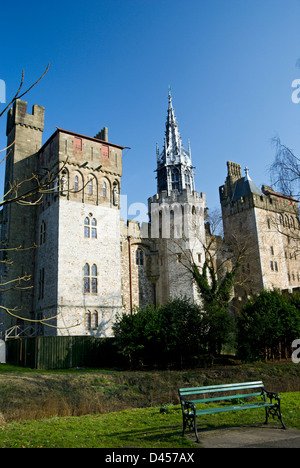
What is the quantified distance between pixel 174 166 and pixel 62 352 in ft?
119

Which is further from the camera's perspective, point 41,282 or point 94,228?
point 94,228

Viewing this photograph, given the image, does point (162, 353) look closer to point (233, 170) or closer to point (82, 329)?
point (82, 329)

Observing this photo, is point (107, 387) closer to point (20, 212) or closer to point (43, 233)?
point (43, 233)

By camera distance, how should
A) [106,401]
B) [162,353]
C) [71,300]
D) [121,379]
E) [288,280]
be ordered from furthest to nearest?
[288,280], [71,300], [162,353], [121,379], [106,401]

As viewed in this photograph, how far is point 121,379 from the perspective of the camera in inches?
686

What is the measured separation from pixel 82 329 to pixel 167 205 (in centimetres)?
1387

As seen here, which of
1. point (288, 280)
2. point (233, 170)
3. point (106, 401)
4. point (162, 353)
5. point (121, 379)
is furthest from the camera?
point (233, 170)

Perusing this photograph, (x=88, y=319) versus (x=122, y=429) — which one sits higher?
(x=88, y=319)

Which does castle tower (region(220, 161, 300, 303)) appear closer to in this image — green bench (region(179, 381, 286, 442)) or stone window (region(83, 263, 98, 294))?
stone window (region(83, 263, 98, 294))

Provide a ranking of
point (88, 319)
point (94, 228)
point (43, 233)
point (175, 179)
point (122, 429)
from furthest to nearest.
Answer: point (175, 179) → point (43, 233) → point (94, 228) → point (88, 319) → point (122, 429)

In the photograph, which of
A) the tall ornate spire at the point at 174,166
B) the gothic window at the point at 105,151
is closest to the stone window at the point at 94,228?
the gothic window at the point at 105,151

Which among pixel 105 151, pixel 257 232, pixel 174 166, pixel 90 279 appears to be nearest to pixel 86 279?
pixel 90 279

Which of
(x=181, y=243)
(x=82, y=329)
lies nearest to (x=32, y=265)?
(x=82, y=329)

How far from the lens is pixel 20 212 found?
2925 cm
